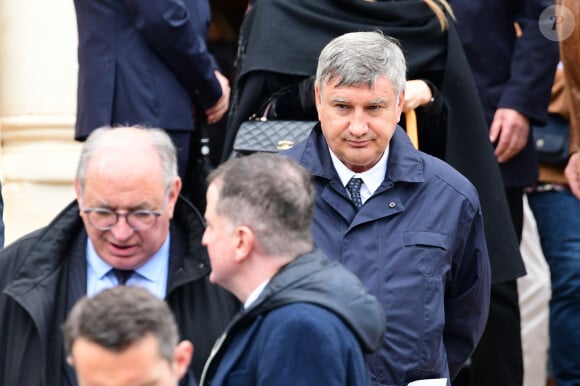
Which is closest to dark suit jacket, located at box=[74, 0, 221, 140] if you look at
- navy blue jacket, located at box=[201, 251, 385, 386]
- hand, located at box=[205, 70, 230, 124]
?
hand, located at box=[205, 70, 230, 124]

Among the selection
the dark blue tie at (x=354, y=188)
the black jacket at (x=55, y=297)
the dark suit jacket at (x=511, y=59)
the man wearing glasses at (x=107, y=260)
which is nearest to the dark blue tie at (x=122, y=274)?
the man wearing glasses at (x=107, y=260)

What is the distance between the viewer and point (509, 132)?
6.21 meters

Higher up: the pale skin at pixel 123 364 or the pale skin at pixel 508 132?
the pale skin at pixel 123 364

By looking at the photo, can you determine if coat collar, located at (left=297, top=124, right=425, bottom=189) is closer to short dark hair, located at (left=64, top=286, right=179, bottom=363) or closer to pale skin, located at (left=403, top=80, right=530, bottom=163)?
pale skin, located at (left=403, top=80, right=530, bottom=163)

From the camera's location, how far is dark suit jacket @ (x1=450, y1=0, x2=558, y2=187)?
20.3ft

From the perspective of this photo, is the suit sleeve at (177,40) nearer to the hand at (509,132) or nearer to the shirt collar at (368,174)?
the shirt collar at (368,174)

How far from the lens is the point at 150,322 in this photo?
3.20 metres

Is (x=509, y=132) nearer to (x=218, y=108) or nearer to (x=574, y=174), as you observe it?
(x=574, y=174)

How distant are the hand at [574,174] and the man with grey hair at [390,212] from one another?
1.35 m

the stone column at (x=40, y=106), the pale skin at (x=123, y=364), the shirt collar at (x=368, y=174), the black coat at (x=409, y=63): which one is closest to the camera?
the pale skin at (x=123, y=364)

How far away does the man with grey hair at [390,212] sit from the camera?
4.59 metres

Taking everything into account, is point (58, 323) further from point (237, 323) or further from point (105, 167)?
point (237, 323)

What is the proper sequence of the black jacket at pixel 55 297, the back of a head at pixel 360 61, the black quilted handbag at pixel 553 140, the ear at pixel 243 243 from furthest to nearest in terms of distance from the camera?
the black quilted handbag at pixel 553 140 < the back of a head at pixel 360 61 < the black jacket at pixel 55 297 < the ear at pixel 243 243

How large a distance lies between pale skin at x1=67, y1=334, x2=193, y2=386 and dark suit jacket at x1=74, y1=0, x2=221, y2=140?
8.31ft
